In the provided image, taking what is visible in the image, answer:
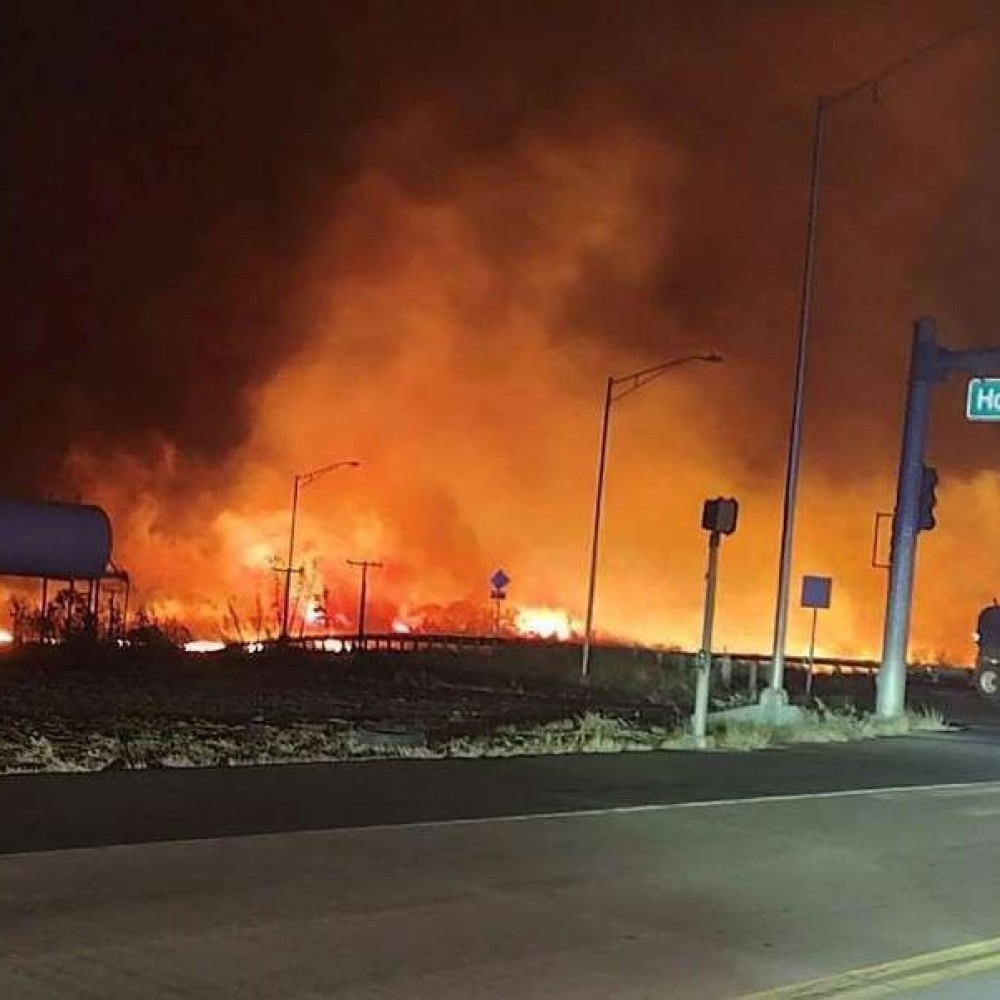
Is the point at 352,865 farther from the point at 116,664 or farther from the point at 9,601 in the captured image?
the point at 9,601

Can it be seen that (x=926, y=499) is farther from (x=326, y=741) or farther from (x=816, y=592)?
(x=326, y=741)

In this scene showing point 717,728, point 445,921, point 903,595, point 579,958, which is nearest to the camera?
point 579,958

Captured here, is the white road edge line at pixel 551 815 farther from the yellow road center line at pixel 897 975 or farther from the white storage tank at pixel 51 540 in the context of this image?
the white storage tank at pixel 51 540

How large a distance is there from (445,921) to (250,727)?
12028 millimetres

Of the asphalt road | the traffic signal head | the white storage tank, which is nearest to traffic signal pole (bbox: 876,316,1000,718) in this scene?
the traffic signal head

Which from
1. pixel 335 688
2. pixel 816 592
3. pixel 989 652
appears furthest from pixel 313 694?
Answer: pixel 989 652

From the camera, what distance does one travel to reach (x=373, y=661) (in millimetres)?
46469

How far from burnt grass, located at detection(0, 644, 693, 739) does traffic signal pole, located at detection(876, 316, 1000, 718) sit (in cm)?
346

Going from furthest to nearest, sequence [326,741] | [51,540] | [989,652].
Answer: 1. [51,540]
2. [989,652]
3. [326,741]

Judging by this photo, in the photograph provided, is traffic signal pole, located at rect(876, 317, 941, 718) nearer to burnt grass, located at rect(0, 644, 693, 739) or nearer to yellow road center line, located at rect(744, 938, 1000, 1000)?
burnt grass, located at rect(0, 644, 693, 739)

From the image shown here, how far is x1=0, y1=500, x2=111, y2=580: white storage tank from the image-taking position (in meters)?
46.2

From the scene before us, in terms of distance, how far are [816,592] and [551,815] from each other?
56.6 feet

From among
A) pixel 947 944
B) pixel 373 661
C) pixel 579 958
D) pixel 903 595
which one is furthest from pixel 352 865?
pixel 373 661

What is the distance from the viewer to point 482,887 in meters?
9.44
